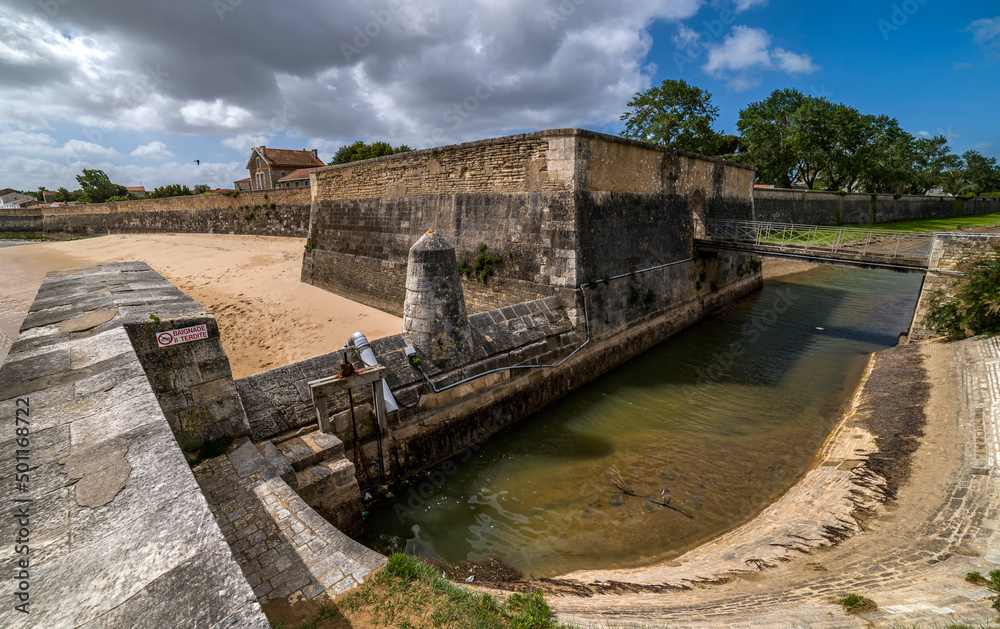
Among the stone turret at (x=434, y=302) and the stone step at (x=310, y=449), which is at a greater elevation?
the stone turret at (x=434, y=302)

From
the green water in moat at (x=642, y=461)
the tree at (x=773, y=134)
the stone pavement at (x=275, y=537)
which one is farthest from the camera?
the tree at (x=773, y=134)

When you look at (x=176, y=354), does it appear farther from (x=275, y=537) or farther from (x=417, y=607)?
(x=417, y=607)

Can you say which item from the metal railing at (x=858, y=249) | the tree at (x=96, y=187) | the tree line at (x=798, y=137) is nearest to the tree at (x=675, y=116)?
the tree line at (x=798, y=137)

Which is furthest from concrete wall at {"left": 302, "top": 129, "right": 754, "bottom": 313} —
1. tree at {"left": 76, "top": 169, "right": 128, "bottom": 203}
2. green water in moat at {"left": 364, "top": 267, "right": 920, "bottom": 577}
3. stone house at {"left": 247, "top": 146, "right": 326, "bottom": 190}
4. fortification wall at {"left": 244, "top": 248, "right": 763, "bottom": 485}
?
tree at {"left": 76, "top": 169, "right": 128, "bottom": 203}

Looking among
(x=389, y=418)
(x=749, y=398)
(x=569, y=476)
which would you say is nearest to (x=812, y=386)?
(x=749, y=398)

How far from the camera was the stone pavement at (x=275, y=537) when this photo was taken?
3330 mm

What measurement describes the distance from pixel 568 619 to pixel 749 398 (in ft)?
25.1

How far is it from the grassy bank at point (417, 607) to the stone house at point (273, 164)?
167 ft

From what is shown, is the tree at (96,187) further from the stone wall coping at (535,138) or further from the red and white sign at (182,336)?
the red and white sign at (182,336)

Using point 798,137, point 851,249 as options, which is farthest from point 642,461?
point 798,137

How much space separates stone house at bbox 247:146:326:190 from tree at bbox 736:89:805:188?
46.0 metres

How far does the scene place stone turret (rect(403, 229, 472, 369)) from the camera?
666cm

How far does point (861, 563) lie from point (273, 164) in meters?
54.8

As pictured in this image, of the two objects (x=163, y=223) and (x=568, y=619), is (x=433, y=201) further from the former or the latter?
(x=163, y=223)
